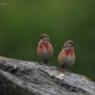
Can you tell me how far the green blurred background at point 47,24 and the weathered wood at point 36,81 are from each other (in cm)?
2241

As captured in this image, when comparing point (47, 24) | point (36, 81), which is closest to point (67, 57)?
point (36, 81)

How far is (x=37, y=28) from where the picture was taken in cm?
4244

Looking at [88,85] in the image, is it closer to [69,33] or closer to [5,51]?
[5,51]

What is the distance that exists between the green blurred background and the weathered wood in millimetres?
22411

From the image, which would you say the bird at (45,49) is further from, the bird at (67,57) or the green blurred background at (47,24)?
the green blurred background at (47,24)

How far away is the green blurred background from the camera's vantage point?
129ft

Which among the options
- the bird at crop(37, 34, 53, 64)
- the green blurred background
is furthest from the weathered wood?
the green blurred background

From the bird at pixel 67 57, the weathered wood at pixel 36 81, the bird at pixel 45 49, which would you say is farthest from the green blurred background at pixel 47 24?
the weathered wood at pixel 36 81

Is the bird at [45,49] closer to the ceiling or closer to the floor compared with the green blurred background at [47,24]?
closer to the floor

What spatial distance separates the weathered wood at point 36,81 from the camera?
13.3 metres

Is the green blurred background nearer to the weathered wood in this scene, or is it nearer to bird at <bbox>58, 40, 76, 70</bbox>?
bird at <bbox>58, 40, 76, 70</bbox>

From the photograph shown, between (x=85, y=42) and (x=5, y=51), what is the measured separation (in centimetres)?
396

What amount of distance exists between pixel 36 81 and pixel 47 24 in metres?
30.0

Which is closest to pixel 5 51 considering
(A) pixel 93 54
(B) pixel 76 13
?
(A) pixel 93 54
